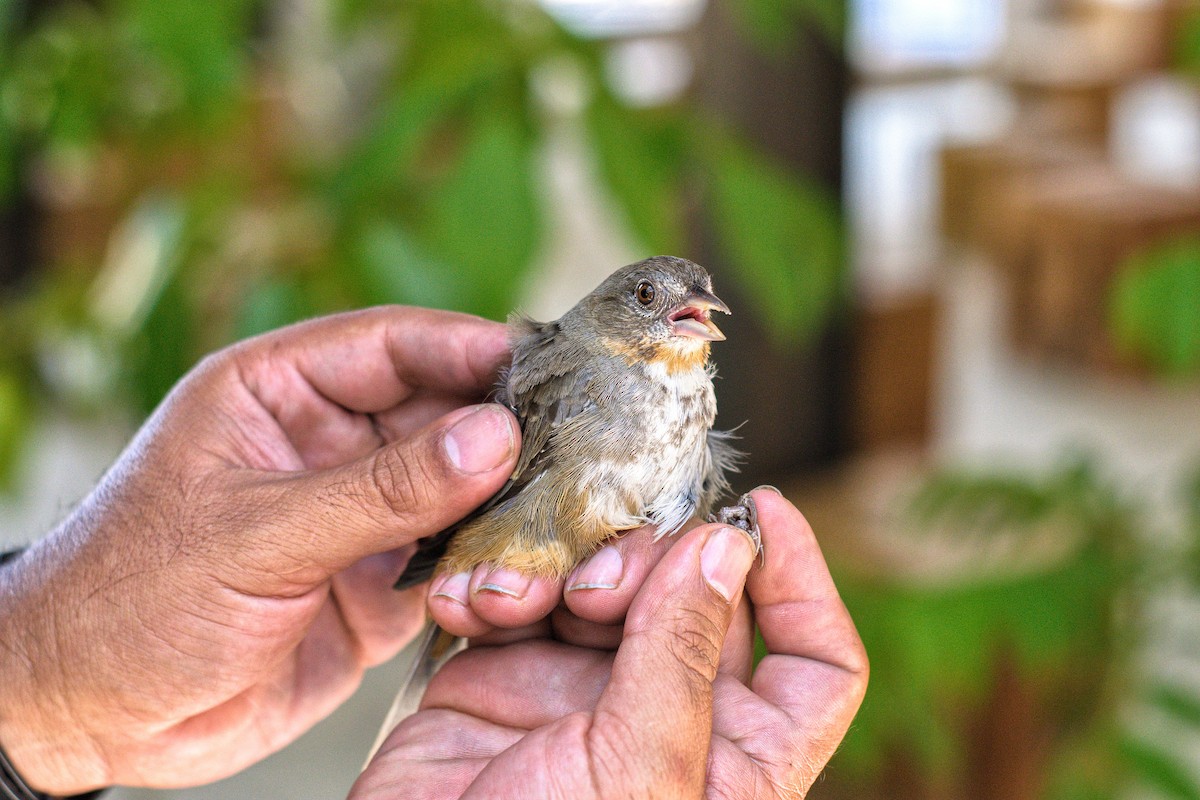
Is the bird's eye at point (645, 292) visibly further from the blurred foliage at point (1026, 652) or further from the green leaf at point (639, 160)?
the blurred foliage at point (1026, 652)

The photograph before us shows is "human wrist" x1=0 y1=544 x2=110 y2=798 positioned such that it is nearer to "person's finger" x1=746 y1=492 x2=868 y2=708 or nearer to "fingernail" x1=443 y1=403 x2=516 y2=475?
"fingernail" x1=443 y1=403 x2=516 y2=475

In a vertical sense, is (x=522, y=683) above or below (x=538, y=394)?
below

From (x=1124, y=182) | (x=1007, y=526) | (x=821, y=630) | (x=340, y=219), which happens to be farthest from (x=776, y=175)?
(x=1124, y=182)

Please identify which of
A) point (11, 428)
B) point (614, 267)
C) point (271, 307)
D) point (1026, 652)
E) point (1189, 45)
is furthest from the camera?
point (614, 267)

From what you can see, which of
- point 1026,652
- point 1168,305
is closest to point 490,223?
point 1168,305

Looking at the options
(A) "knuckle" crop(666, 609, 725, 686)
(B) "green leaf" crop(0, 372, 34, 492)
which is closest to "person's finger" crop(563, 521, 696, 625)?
(A) "knuckle" crop(666, 609, 725, 686)

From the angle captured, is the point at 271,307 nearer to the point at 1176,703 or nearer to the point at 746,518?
the point at 746,518
